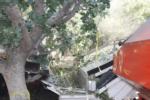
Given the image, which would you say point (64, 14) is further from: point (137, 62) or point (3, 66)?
point (137, 62)

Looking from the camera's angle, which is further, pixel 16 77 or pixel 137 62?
pixel 16 77

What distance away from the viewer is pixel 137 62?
15.5ft

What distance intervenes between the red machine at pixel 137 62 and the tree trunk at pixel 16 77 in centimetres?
475

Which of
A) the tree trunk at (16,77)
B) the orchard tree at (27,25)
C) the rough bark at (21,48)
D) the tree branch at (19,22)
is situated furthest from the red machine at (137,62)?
the tree trunk at (16,77)

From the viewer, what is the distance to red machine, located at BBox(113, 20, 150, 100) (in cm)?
438

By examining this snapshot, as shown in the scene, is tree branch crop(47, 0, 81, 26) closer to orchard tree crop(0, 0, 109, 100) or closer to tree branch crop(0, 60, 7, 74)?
orchard tree crop(0, 0, 109, 100)

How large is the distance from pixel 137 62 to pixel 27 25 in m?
6.40

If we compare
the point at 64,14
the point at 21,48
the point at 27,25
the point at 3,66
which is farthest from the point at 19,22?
the point at 3,66

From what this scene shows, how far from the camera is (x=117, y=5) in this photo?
65.5ft

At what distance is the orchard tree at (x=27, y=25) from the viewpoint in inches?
354

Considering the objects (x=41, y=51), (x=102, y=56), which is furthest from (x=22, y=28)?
(x=102, y=56)

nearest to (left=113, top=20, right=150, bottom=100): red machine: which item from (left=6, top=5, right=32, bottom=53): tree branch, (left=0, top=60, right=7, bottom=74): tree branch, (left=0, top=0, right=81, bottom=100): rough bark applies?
(left=0, top=0, right=81, bottom=100): rough bark

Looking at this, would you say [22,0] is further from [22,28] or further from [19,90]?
[19,90]

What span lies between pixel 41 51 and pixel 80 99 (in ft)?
6.30
